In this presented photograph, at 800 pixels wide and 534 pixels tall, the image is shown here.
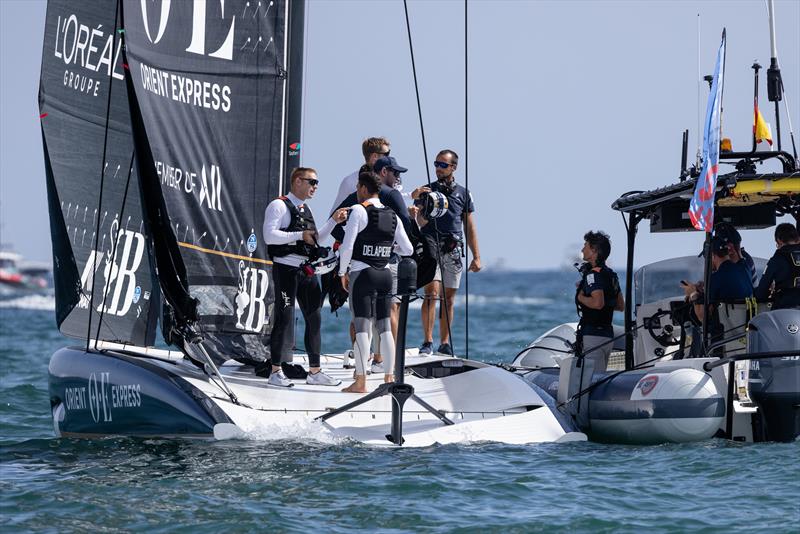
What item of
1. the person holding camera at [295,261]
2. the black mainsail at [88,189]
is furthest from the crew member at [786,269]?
the black mainsail at [88,189]

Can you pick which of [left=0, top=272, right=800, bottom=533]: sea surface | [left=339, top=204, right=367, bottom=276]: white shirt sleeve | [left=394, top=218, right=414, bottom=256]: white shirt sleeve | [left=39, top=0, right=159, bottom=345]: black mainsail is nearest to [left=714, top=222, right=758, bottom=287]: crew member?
[left=0, top=272, right=800, bottom=533]: sea surface

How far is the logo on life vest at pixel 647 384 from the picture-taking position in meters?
8.80

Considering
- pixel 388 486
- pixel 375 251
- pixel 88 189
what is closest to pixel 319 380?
pixel 375 251

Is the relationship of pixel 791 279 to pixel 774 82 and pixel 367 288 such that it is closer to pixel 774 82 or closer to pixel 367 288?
pixel 774 82

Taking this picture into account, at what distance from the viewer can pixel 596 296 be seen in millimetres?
9773

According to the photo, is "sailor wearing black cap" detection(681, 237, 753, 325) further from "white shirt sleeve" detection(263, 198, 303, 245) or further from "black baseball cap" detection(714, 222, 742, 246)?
"white shirt sleeve" detection(263, 198, 303, 245)

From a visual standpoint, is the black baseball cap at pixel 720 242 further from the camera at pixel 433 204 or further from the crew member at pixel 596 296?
the camera at pixel 433 204

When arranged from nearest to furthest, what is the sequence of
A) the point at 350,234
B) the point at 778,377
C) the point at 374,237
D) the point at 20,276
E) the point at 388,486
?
the point at 388,486 → the point at 778,377 → the point at 350,234 → the point at 374,237 → the point at 20,276

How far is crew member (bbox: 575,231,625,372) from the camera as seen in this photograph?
978 cm

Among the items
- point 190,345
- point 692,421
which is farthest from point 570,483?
point 190,345

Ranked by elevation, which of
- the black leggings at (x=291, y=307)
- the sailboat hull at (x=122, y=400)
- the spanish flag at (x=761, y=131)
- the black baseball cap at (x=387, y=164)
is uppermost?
the spanish flag at (x=761, y=131)

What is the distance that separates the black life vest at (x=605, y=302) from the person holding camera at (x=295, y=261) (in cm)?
196

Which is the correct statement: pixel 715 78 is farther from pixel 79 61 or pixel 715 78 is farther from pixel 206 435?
pixel 79 61

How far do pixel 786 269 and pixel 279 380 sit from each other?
375 centimetres
